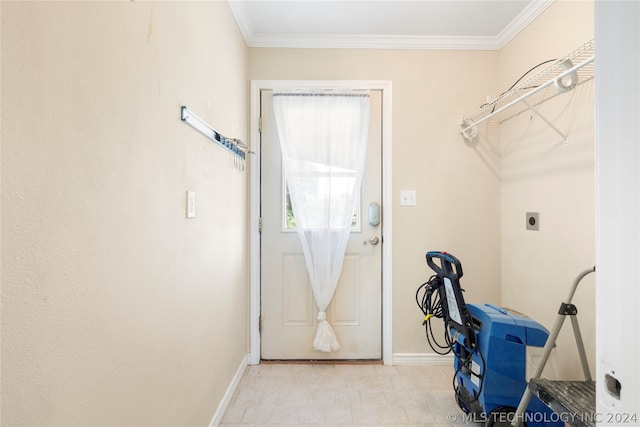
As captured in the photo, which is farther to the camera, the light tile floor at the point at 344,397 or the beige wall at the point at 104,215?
the light tile floor at the point at 344,397

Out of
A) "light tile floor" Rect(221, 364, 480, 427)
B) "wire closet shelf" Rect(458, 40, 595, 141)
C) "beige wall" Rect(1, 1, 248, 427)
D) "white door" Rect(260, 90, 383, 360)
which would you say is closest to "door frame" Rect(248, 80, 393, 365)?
"white door" Rect(260, 90, 383, 360)

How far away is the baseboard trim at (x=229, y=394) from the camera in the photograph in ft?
5.38

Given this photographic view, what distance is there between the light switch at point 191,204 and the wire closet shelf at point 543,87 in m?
1.67

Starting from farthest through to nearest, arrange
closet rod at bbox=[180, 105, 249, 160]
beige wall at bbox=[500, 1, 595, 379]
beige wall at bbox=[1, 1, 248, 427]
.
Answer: beige wall at bbox=[500, 1, 595, 379] → closet rod at bbox=[180, 105, 249, 160] → beige wall at bbox=[1, 1, 248, 427]

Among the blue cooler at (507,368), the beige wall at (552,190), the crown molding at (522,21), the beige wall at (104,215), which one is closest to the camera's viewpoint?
the beige wall at (104,215)

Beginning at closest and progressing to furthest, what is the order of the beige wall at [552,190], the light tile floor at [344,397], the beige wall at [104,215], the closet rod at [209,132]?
the beige wall at [104,215]
the closet rod at [209,132]
the beige wall at [552,190]
the light tile floor at [344,397]

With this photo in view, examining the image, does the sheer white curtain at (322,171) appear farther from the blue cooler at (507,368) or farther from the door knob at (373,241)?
the blue cooler at (507,368)

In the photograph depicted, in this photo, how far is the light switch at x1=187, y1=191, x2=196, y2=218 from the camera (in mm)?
1306

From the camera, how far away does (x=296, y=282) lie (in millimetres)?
2379

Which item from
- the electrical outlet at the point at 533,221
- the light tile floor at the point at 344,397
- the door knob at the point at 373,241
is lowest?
the light tile floor at the point at 344,397

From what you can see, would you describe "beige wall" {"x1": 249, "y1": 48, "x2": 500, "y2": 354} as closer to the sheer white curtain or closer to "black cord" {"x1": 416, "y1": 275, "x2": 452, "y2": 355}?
"black cord" {"x1": 416, "y1": 275, "x2": 452, "y2": 355}

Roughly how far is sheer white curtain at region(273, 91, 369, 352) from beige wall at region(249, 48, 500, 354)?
23 cm

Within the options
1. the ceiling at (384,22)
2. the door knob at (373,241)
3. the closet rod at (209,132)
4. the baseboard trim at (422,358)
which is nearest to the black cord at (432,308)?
the baseboard trim at (422,358)

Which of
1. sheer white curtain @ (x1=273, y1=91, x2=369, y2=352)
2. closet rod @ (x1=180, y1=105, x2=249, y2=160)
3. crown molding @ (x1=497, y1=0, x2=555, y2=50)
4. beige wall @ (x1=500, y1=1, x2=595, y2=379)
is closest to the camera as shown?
closet rod @ (x1=180, y1=105, x2=249, y2=160)
